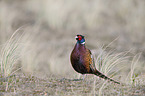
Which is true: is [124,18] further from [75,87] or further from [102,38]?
[75,87]

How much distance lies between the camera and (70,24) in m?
9.98

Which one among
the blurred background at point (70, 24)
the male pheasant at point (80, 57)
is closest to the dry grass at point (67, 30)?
the blurred background at point (70, 24)

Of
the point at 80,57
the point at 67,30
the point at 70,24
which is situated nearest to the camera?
the point at 80,57

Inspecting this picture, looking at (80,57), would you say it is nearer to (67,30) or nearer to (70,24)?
(67,30)

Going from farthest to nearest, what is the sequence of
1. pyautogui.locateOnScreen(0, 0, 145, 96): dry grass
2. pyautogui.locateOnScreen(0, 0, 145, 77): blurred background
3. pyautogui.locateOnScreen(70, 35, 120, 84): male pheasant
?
pyautogui.locateOnScreen(0, 0, 145, 77): blurred background, pyautogui.locateOnScreen(0, 0, 145, 96): dry grass, pyautogui.locateOnScreen(70, 35, 120, 84): male pheasant

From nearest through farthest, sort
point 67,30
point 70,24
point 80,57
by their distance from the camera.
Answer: point 80,57, point 67,30, point 70,24

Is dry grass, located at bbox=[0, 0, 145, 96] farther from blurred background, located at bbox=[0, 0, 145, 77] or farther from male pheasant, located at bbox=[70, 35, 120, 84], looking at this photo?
male pheasant, located at bbox=[70, 35, 120, 84]

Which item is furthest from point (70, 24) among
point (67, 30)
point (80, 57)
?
point (80, 57)

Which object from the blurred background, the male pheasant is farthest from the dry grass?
the male pheasant

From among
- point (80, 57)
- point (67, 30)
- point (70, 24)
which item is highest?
point (70, 24)

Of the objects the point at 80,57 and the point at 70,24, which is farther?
the point at 70,24

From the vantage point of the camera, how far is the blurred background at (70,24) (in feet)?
27.5

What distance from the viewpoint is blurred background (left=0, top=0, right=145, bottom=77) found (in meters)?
8.38

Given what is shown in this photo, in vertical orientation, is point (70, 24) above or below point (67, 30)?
above
